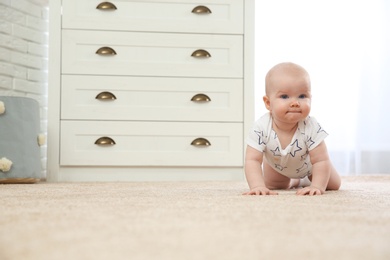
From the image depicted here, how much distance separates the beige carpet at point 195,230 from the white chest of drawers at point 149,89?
130 cm

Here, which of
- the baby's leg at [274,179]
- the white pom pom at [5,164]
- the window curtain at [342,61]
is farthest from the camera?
the window curtain at [342,61]

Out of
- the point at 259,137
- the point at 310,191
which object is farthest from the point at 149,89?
the point at 310,191

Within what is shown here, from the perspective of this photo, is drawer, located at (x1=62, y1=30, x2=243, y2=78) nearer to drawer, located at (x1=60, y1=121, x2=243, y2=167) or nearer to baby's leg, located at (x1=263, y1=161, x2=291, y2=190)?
drawer, located at (x1=60, y1=121, x2=243, y2=167)

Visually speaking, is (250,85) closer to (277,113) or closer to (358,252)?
(277,113)

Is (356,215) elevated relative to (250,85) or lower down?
lower down

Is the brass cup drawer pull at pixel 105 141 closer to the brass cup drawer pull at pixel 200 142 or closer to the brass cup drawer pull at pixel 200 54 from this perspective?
the brass cup drawer pull at pixel 200 142

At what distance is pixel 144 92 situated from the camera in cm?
271

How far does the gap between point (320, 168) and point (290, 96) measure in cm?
23

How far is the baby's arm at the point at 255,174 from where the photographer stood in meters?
1.67

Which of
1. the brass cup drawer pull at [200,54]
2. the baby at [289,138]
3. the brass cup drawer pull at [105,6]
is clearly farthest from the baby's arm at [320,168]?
the brass cup drawer pull at [105,6]

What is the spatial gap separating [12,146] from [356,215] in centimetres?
159

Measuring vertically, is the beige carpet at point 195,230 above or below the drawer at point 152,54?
below

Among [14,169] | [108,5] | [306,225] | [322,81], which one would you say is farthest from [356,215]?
[322,81]

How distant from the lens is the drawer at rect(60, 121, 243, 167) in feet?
8.72
